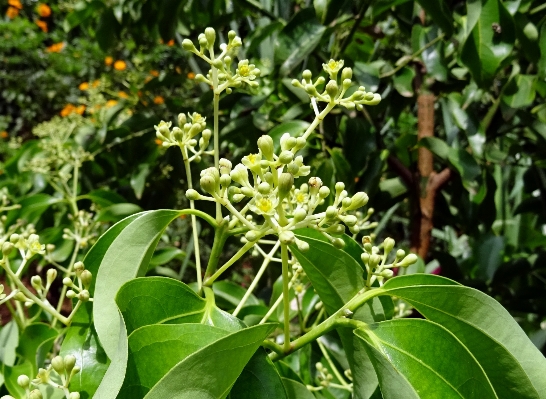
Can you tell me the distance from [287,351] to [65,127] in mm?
1420

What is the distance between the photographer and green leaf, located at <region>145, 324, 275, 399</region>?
422mm

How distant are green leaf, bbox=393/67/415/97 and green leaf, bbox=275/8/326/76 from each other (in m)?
0.25

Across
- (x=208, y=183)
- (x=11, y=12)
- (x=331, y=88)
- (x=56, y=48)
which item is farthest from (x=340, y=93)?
(x=11, y=12)

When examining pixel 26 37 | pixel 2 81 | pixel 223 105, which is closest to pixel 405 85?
pixel 223 105

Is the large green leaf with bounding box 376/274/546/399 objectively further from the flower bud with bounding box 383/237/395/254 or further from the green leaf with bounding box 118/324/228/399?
the green leaf with bounding box 118/324/228/399

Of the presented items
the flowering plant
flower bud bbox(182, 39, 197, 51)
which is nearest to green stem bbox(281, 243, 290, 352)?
the flowering plant

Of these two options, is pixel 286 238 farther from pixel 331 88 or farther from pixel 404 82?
pixel 404 82

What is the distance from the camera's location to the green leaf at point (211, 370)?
16.6 inches

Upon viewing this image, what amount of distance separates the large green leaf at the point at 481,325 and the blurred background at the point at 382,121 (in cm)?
34

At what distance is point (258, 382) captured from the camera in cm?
53

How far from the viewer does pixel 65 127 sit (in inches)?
69.7

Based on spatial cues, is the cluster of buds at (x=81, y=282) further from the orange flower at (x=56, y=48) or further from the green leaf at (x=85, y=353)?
the orange flower at (x=56, y=48)

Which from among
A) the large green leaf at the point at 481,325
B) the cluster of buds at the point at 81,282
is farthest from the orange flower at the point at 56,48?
the large green leaf at the point at 481,325

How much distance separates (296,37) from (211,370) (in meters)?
0.87
